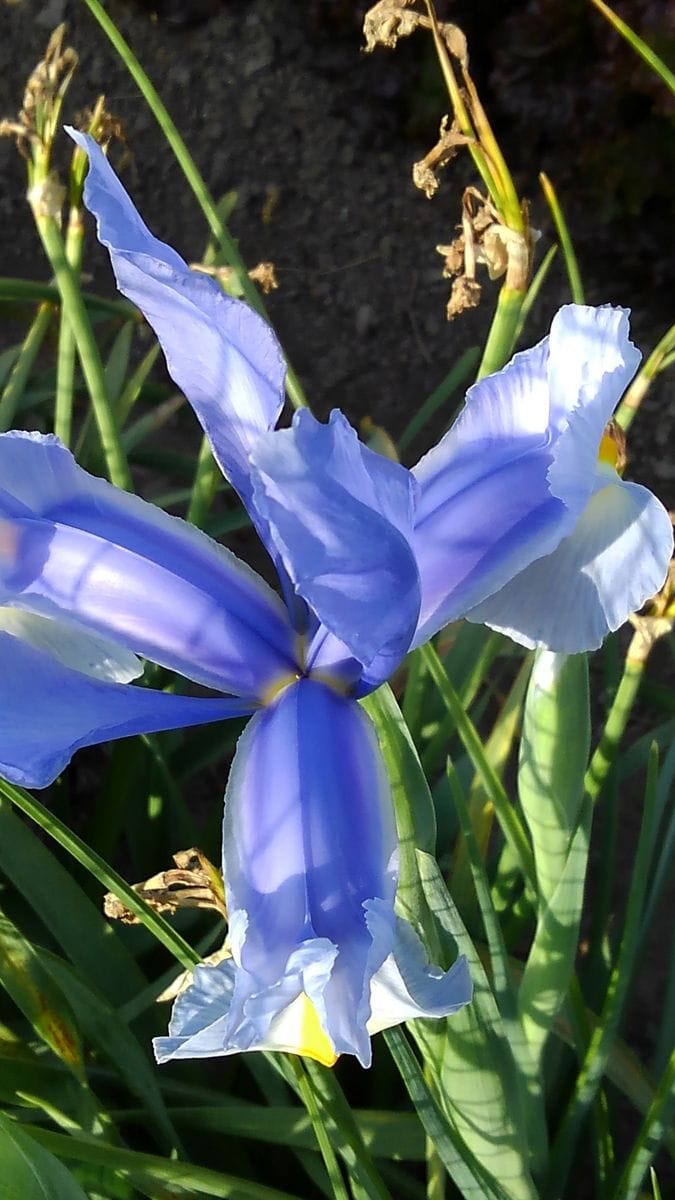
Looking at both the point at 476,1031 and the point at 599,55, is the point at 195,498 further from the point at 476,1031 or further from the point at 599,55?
the point at 599,55

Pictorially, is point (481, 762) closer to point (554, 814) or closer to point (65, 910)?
point (554, 814)

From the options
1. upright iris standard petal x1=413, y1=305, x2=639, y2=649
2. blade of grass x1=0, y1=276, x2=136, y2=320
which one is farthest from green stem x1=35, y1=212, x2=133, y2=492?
upright iris standard petal x1=413, y1=305, x2=639, y2=649

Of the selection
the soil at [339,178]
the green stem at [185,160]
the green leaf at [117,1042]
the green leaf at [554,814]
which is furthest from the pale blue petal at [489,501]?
the soil at [339,178]

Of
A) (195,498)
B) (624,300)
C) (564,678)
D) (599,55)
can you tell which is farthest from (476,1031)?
(599,55)

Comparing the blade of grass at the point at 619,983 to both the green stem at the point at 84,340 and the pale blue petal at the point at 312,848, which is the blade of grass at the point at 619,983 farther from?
the green stem at the point at 84,340

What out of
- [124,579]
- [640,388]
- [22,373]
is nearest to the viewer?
[124,579]

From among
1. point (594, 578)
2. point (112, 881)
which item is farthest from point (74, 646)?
point (594, 578)
